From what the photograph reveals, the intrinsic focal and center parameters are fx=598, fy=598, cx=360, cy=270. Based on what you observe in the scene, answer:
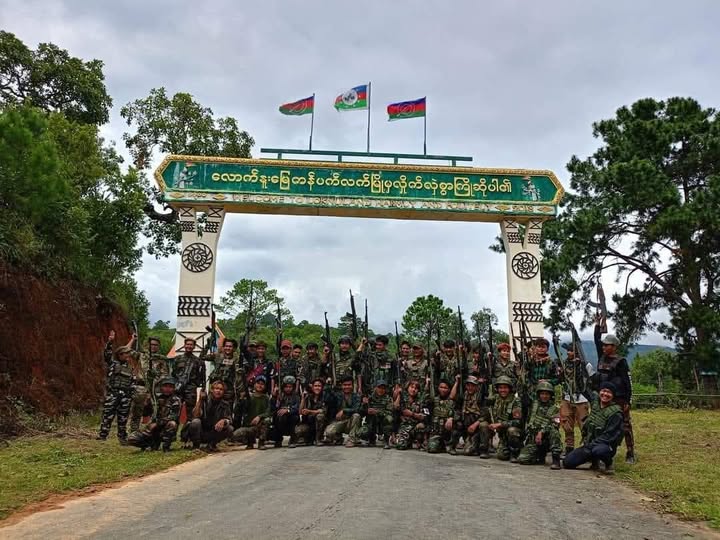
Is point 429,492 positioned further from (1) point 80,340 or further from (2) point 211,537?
(1) point 80,340

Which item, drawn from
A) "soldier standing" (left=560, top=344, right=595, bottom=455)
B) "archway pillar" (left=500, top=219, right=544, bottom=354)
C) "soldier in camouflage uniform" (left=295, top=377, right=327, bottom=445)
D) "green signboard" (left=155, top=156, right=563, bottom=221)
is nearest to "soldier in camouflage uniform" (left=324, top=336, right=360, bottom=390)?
"soldier in camouflage uniform" (left=295, top=377, right=327, bottom=445)

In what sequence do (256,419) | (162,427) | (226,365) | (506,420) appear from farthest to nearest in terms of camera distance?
(226,365), (256,419), (162,427), (506,420)

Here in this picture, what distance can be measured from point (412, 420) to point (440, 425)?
433mm

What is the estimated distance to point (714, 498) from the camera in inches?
200

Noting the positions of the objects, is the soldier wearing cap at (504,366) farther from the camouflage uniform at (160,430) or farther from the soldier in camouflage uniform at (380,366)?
the camouflage uniform at (160,430)

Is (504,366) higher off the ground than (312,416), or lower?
higher

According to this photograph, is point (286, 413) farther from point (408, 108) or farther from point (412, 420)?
point (408, 108)

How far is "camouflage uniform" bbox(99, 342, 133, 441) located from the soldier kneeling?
49.5 inches

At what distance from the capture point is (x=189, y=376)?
8.76 m

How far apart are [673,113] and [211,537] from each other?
52.0ft

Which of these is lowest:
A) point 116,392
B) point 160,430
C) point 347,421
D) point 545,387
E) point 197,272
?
point 160,430

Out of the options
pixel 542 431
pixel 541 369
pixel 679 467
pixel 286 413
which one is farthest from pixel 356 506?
pixel 541 369

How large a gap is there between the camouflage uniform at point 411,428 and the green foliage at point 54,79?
12.5 meters

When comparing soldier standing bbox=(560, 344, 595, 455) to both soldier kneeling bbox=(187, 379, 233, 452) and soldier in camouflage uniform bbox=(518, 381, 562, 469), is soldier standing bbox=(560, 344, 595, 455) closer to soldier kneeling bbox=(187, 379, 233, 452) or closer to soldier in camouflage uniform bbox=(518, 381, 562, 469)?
soldier in camouflage uniform bbox=(518, 381, 562, 469)
